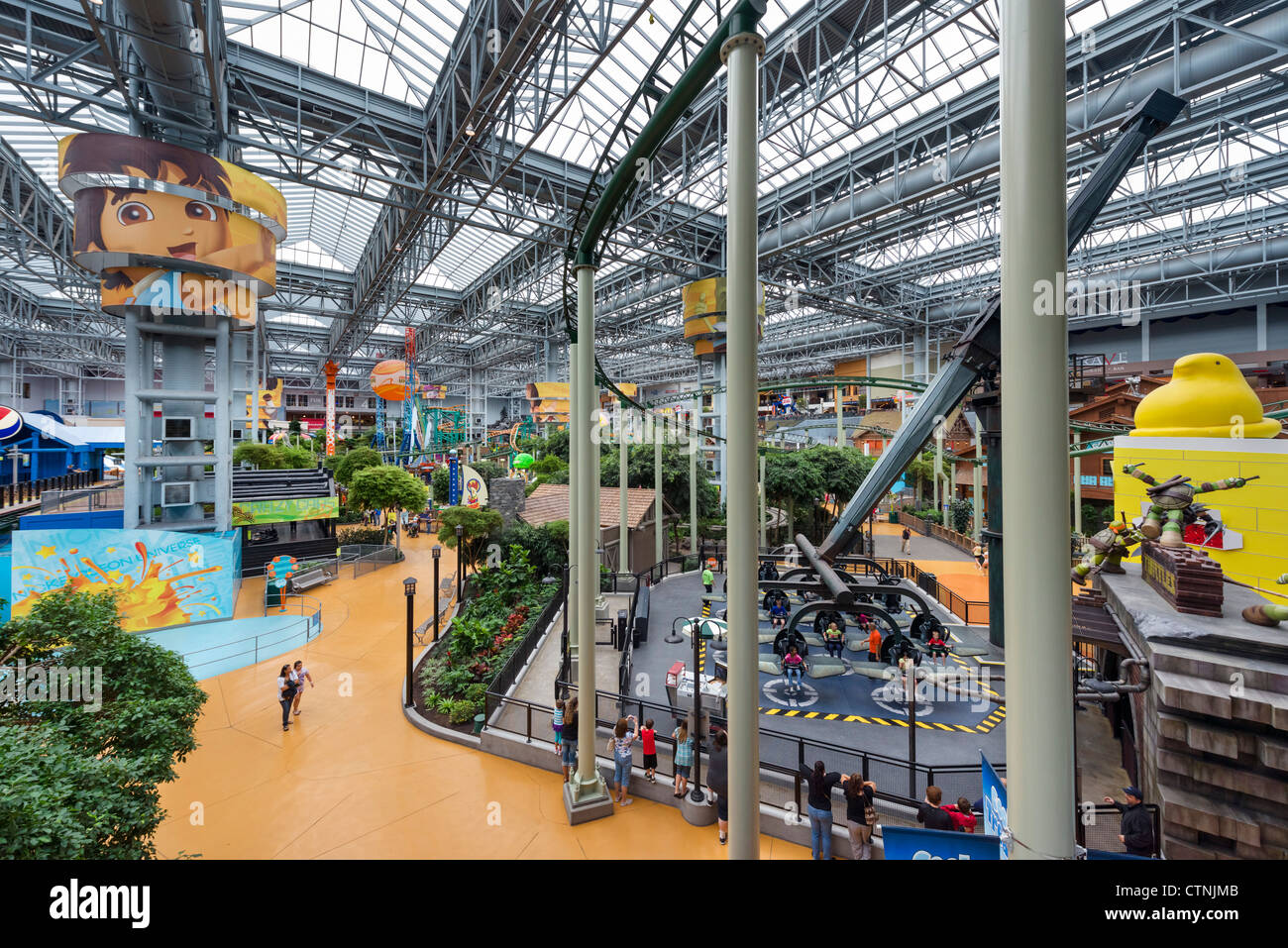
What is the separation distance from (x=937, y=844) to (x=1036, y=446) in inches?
127

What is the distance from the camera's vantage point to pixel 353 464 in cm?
3066

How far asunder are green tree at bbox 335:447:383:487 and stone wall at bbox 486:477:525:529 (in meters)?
12.0

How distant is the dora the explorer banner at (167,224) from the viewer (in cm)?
1500

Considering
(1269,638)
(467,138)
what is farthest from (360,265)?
(1269,638)

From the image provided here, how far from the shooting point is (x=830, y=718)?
31.8 feet

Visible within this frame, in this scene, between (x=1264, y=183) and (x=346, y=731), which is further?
(x=1264, y=183)

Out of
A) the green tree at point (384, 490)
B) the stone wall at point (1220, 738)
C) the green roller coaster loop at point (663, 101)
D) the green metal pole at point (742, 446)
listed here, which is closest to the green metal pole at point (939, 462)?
the stone wall at point (1220, 738)

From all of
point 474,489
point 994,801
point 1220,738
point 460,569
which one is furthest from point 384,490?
point 1220,738

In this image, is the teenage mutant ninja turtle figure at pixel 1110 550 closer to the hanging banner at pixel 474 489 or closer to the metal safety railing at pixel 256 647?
the metal safety railing at pixel 256 647

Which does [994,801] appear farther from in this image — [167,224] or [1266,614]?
[167,224]

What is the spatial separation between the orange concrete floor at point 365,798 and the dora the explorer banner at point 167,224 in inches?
485
